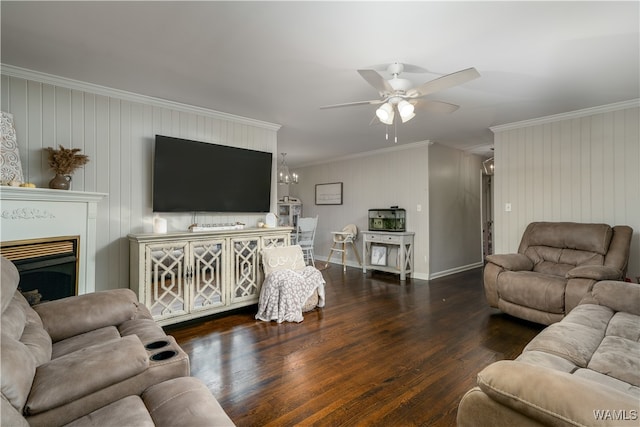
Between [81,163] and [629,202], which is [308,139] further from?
[629,202]

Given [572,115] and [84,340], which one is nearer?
[84,340]

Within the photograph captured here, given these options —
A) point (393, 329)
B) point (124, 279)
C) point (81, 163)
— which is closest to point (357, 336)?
point (393, 329)

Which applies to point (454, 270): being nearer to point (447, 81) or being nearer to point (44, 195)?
point (447, 81)

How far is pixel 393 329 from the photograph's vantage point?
2.92 metres

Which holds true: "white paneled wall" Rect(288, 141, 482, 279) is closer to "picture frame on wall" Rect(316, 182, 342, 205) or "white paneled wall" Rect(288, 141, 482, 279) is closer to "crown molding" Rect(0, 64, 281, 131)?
"picture frame on wall" Rect(316, 182, 342, 205)

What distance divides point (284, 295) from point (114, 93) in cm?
260

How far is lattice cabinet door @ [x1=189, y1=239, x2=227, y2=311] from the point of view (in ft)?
10.0

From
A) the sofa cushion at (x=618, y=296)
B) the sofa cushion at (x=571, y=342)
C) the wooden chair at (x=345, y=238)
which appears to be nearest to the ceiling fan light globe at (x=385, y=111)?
the sofa cushion at (x=571, y=342)

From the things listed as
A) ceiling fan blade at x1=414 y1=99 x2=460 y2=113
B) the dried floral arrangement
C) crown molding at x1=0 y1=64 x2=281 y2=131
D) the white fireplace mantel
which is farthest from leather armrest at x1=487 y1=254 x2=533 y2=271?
the dried floral arrangement

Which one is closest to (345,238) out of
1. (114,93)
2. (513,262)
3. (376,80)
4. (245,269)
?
(245,269)

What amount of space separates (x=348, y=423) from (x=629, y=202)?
151 inches

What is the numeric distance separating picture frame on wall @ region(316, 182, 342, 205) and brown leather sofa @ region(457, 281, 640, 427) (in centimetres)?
496

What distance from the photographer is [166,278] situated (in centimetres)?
290

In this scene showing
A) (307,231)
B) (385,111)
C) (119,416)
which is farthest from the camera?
(307,231)
